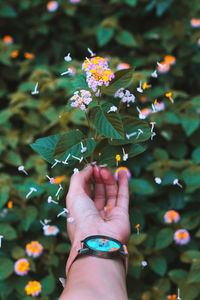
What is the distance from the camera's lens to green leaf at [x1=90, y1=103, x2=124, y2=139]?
0.85m

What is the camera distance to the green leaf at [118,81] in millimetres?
893

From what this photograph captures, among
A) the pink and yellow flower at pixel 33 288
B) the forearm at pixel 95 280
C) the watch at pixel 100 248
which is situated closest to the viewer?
the forearm at pixel 95 280

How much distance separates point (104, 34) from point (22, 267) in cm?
136

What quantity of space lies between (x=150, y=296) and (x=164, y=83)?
1.12 metres

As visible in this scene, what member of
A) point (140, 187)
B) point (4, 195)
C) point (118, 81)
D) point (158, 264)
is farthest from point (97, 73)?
point (158, 264)

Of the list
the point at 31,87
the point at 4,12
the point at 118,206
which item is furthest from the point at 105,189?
the point at 4,12

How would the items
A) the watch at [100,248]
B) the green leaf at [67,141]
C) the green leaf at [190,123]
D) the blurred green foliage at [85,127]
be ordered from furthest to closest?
the green leaf at [190,123] < the blurred green foliage at [85,127] < the green leaf at [67,141] < the watch at [100,248]

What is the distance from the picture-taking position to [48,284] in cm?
129

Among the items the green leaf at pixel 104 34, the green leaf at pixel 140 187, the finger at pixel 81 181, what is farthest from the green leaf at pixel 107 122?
the green leaf at pixel 104 34

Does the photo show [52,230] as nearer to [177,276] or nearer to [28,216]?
[28,216]

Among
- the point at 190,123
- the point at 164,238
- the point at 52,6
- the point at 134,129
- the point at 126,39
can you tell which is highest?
the point at 52,6

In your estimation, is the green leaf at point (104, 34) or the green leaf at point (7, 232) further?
the green leaf at point (104, 34)

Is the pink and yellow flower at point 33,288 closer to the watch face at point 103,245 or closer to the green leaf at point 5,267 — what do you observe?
the green leaf at point 5,267

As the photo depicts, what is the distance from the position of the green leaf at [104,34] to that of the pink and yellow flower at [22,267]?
126cm
